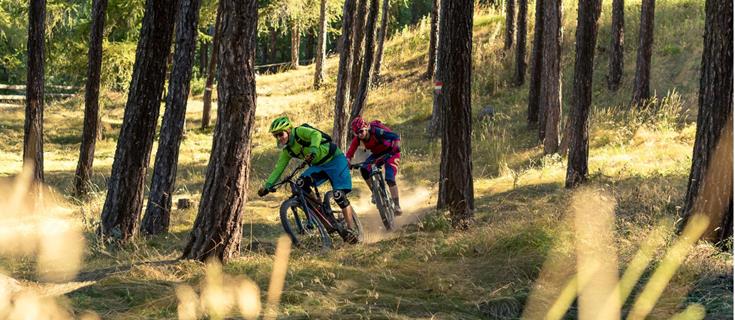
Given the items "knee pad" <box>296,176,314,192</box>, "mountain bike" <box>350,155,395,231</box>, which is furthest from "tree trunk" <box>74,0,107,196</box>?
"knee pad" <box>296,176,314,192</box>

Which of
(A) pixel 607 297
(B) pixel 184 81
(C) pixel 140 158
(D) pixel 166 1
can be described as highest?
(D) pixel 166 1

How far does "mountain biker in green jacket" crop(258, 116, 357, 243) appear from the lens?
35.3 ft

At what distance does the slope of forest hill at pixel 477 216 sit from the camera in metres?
7.57

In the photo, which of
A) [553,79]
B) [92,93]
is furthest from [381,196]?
[553,79]

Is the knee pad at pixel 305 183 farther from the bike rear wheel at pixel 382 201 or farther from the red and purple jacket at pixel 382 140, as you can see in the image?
the red and purple jacket at pixel 382 140

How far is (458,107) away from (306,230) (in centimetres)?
296

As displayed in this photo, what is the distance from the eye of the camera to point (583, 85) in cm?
1653

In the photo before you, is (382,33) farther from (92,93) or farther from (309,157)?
(309,157)

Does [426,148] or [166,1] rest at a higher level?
[166,1]

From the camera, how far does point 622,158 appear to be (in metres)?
19.2

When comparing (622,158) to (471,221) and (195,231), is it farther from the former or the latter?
(195,231)

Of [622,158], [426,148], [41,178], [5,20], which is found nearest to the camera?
[41,178]

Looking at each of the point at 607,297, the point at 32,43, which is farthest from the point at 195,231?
the point at 32,43

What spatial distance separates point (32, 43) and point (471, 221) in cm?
940
